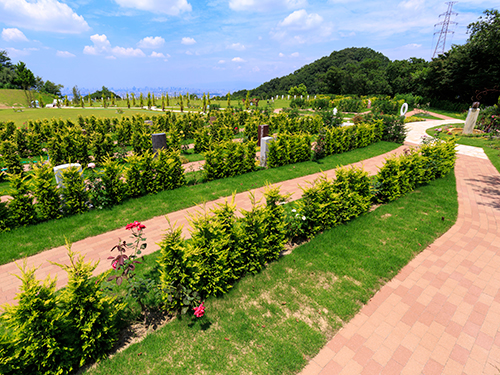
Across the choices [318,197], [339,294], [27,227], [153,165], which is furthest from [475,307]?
[27,227]

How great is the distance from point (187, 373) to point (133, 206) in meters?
5.52

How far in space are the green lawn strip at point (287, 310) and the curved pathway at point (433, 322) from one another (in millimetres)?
203

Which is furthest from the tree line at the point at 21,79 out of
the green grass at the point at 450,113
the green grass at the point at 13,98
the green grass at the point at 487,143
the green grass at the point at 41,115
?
the green grass at the point at 450,113

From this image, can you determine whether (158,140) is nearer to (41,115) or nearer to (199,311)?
(199,311)

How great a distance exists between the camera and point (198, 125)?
19.1 meters

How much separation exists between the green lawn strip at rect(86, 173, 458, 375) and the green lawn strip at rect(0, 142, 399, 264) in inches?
81.4

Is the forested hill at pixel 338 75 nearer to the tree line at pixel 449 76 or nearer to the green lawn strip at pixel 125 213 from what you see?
the tree line at pixel 449 76

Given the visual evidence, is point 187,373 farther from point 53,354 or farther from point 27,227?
point 27,227

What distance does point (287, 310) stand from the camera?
410 centimetres

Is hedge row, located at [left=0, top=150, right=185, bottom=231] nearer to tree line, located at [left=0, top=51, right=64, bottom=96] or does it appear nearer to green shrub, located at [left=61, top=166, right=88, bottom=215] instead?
green shrub, located at [left=61, top=166, right=88, bottom=215]

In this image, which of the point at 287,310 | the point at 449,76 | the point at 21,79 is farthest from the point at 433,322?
the point at 21,79

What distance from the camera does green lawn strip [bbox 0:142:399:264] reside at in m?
5.62

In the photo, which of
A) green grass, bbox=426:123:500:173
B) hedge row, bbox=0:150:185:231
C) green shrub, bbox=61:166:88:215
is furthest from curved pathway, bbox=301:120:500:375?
green grass, bbox=426:123:500:173

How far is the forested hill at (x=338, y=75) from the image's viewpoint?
5962 centimetres
